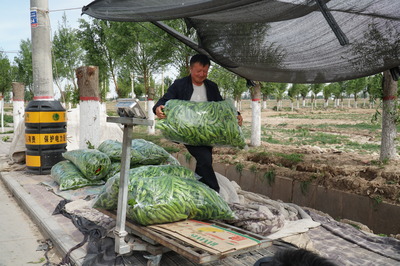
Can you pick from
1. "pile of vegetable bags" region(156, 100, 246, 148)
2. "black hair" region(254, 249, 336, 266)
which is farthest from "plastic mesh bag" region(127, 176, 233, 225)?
"black hair" region(254, 249, 336, 266)

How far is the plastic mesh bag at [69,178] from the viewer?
517 centimetres

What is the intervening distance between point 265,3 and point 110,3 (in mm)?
1587

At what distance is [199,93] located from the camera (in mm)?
3818

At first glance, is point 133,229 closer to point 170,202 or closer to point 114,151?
point 170,202

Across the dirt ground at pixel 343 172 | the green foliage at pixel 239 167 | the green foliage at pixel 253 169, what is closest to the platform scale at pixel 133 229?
the dirt ground at pixel 343 172

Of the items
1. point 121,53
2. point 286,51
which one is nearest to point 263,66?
point 286,51

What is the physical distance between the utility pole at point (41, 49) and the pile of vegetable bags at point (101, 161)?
6.50 feet

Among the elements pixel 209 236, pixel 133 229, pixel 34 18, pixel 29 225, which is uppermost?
pixel 34 18

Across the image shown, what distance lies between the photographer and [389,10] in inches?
131

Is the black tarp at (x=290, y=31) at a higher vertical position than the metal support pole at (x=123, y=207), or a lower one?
higher

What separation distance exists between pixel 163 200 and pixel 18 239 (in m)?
2.17

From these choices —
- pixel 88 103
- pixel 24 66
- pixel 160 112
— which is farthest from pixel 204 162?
pixel 24 66

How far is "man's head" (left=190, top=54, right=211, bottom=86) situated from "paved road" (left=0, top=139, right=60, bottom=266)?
2.35 meters

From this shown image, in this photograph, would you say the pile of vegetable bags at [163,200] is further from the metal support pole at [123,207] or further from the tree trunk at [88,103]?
the tree trunk at [88,103]
